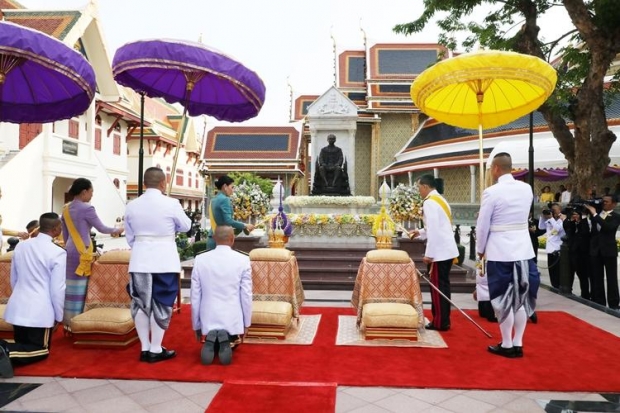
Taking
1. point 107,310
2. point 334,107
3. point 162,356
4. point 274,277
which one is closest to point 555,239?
point 274,277

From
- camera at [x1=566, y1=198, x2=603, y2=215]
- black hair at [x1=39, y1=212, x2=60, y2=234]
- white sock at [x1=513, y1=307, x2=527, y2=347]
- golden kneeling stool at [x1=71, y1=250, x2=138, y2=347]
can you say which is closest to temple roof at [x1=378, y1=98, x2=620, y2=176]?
camera at [x1=566, y1=198, x2=603, y2=215]

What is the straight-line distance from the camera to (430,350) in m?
4.68

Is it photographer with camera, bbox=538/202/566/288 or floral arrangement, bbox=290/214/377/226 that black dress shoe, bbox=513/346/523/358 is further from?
floral arrangement, bbox=290/214/377/226

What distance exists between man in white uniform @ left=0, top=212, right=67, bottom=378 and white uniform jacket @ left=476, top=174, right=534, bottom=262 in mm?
4235

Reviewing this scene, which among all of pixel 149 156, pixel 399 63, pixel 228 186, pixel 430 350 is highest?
pixel 399 63

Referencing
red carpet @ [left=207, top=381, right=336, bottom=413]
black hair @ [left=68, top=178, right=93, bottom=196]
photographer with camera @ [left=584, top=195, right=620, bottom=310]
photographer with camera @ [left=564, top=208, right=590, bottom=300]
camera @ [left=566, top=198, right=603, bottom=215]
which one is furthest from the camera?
photographer with camera @ [left=564, top=208, right=590, bottom=300]

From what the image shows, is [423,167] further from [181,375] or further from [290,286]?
[181,375]

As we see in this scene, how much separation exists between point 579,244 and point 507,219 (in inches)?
155

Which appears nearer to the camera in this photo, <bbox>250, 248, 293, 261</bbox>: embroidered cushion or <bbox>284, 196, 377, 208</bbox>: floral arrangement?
<bbox>250, 248, 293, 261</bbox>: embroidered cushion

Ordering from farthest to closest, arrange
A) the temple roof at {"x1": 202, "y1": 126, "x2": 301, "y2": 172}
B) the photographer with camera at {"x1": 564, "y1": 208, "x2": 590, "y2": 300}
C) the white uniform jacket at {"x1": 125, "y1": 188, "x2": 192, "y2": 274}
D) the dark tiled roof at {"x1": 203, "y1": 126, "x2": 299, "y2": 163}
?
the dark tiled roof at {"x1": 203, "y1": 126, "x2": 299, "y2": 163}, the temple roof at {"x1": 202, "y1": 126, "x2": 301, "y2": 172}, the photographer with camera at {"x1": 564, "y1": 208, "x2": 590, "y2": 300}, the white uniform jacket at {"x1": 125, "y1": 188, "x2": 192, "y2": 274}

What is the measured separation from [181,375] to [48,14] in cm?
2048

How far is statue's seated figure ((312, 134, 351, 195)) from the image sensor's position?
12188 millimetres

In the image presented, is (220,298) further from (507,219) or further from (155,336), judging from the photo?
(507,219)

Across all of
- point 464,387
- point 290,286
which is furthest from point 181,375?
point 464,387
